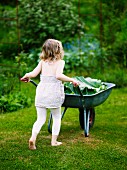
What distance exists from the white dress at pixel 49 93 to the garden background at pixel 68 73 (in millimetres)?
490

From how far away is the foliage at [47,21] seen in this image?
36.7 ft

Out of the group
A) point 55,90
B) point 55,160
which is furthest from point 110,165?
point 55,90

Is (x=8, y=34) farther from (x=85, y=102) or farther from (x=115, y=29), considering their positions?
(x=85, y=102)

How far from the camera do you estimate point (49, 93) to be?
5.76 metres

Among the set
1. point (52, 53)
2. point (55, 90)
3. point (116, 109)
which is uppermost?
point (52, 53)

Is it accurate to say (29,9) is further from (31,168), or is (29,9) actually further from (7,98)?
(31,168)

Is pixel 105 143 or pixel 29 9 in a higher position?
pixel 29 9

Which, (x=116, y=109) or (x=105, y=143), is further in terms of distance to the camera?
(x=116, y=109)

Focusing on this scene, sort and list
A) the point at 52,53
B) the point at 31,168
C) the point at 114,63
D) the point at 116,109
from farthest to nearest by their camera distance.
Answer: the point at 114,63 → the point at 116,109 → the point at 52,53 → the point at 31,168

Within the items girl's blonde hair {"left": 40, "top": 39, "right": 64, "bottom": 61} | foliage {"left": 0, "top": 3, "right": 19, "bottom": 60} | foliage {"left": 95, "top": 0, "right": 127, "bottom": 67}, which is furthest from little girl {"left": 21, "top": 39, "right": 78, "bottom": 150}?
foliage {"left": 0, "top": 3, "right": 19, "bottom": 60}

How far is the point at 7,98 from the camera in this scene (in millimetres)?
8172

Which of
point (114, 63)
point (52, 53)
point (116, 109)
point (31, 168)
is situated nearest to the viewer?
point (31, 168)

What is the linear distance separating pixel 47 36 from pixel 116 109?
3.76 m

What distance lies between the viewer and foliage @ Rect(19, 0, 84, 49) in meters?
11.2
